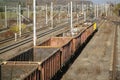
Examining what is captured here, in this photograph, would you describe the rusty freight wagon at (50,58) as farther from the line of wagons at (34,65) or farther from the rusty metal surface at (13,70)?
the rusty metal surface at (13,70)

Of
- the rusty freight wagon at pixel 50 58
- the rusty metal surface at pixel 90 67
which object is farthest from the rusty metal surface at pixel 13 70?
the rusty metal surface at pixel 90 67

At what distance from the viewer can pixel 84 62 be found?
23375 millimetres

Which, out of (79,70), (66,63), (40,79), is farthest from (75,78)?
(40,79)

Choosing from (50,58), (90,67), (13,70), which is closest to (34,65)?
(13,70)

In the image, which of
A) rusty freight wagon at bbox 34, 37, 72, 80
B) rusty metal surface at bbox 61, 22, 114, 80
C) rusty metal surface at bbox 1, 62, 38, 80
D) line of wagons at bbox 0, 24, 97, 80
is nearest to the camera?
line of wagons at bbox 0, 24, 97, 80

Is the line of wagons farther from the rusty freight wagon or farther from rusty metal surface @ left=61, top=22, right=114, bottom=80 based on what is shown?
rusty metal surface @ left=61, top=22, right=114, bottom=80

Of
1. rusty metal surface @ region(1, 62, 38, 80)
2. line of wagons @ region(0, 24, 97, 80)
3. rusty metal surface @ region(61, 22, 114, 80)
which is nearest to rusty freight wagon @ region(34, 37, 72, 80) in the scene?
line of wagons @ region(0, 24, 97, 80)

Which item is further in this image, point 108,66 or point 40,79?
point 108,66

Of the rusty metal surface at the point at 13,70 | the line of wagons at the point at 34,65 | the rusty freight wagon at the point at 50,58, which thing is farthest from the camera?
the rusty freight wagon at the point at 50,58

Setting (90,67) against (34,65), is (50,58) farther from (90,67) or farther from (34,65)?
(90,67)

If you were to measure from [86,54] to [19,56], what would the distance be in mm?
12204

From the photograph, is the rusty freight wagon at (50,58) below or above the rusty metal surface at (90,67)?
above

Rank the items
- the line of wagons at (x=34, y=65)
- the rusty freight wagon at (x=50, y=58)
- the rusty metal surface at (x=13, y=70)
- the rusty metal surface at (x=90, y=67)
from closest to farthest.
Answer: the line of wagons at (x=34, y=65), the rusty metal surface at (x=13, y=70), the rusty freight wagon at (x=50, y=58), the rusty metal surface at (x=90, y=67)

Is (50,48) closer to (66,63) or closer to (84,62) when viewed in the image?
(66,63)
